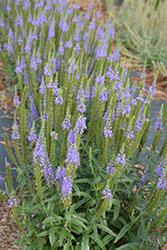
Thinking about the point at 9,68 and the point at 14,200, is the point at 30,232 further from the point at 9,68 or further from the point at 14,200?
the point at 9,68

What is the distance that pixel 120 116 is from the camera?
101 inches

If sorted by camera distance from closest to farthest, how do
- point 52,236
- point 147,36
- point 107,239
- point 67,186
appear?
point 67,186
point 52,236
point 107,239
point 147,36

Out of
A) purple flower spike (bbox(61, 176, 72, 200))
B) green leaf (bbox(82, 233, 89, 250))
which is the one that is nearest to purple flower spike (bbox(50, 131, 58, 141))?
purple flower spike (bbox(61, 176, 72, 200))

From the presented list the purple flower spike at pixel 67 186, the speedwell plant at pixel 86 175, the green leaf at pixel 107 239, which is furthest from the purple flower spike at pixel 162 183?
the green leaf at pixel 107 239

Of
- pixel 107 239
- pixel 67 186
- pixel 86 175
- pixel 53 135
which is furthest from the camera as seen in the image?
pixel 86 175

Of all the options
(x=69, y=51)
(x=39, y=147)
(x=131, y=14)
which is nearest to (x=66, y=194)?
(x=39, y=147)

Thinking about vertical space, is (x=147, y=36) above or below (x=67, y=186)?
above

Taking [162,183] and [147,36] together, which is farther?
[147,36]

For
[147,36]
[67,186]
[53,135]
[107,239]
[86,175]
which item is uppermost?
[147,36]

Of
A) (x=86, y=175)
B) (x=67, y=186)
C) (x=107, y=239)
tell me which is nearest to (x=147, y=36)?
(x=86, y=175)

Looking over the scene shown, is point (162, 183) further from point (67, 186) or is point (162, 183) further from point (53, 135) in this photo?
point (53, 135)

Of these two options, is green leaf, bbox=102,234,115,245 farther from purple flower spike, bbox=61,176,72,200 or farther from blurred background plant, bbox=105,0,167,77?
blurred background plant, bbox=105,0,167,77

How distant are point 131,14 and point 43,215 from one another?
813 cm

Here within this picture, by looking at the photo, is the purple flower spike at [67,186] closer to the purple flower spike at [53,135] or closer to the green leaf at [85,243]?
the purple flower spike at [53,135]
